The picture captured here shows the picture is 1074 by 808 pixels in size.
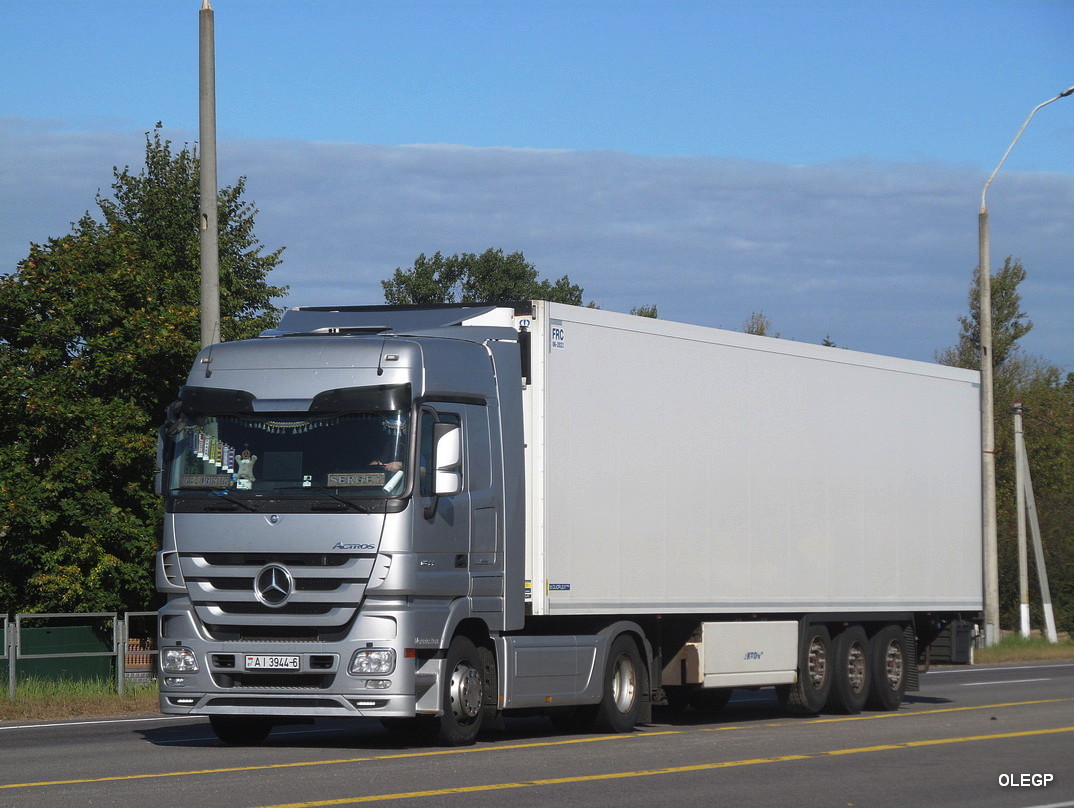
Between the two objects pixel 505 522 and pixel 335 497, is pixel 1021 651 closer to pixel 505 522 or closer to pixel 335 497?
pixel 505 522

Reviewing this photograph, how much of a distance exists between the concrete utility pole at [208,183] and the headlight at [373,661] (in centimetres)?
629

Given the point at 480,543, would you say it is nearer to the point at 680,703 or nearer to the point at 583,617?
the point at 583,617

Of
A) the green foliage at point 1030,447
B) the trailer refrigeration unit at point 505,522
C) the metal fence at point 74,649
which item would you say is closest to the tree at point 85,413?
the metal fence at point 74,649

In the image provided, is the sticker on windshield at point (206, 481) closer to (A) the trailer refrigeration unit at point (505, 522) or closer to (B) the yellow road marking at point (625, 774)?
(A) the trailer refrigeration unit at point (505, 522)

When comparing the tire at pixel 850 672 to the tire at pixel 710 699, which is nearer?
the tire at pixel 710 699

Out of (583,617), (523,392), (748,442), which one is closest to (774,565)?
(748,442)

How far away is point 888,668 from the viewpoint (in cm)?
1978

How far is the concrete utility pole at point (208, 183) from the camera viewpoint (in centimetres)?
1852

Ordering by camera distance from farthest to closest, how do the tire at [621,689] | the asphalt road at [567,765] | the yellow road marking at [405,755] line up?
the tire at [621,689]
the yellow road marking at [405,755]
the asphalt road at [567,765]

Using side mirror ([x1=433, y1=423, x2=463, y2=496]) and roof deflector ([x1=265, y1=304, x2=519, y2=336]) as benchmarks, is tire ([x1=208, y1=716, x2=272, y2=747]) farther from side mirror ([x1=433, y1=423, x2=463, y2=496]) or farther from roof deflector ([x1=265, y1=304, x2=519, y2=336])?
roof deflector ([x1=265, y1=304, x2=519, y2=336])

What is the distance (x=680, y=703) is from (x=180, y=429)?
7.65m

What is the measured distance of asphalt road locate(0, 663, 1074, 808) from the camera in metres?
10.2

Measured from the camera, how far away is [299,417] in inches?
526

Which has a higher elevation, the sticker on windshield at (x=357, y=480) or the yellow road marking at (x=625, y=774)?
the sticker on windshield at (x=357, y=480)
